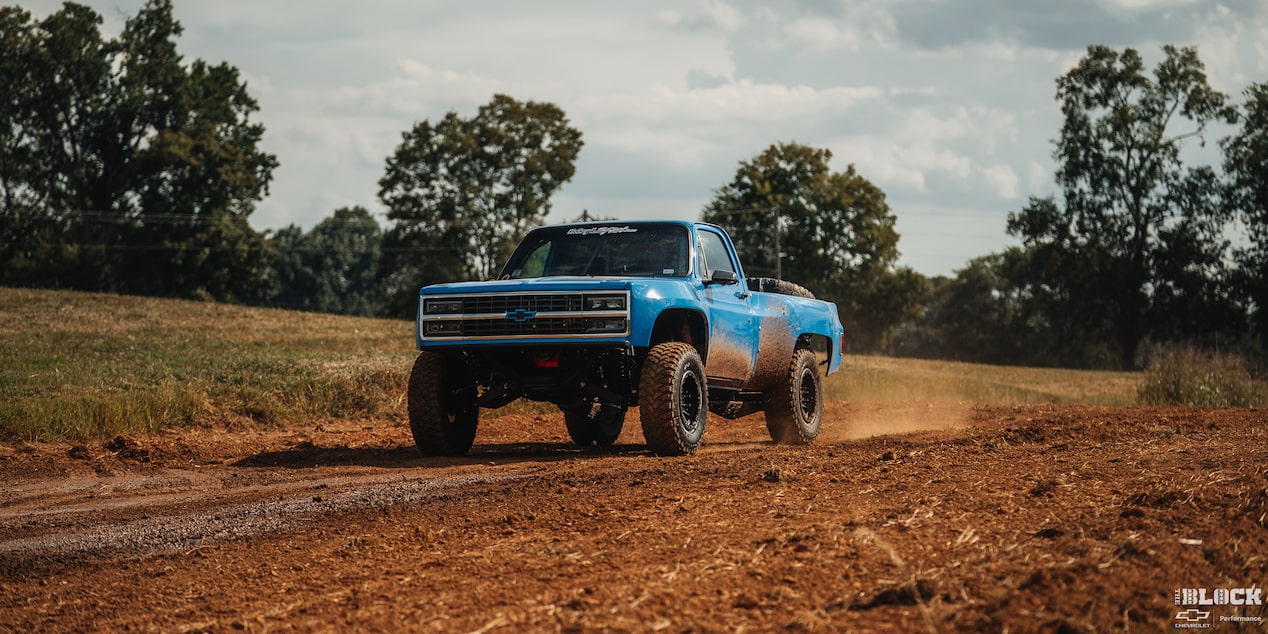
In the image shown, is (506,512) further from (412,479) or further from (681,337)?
(681,337)

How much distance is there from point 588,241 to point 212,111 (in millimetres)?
56013

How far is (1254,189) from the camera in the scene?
63.1 metres

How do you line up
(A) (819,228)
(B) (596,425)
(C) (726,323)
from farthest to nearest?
(A) (819,228), (B) (596,425), (C) (726,323)

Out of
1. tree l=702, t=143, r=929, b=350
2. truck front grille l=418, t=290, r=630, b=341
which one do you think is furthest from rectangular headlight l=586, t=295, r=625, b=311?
tree l=702, t=143, r=929, b=350

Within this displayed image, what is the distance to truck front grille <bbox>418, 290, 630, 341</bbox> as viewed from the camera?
1156cm

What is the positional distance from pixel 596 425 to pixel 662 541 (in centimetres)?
811

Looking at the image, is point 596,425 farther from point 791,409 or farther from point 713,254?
point 713,254

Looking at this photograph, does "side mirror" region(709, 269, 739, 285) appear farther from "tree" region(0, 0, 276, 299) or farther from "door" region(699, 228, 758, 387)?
"tree" region(0, 0, 276, 299)

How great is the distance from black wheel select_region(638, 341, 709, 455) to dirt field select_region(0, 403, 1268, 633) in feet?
1.26

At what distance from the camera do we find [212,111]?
64.7 meters

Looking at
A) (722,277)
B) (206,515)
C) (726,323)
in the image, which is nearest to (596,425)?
(726,323)

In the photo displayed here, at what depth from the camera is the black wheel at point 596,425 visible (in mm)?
14344

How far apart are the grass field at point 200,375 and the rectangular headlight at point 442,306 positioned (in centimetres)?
473

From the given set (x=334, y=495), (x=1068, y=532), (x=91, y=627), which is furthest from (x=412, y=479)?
(x=1068, y=532)
